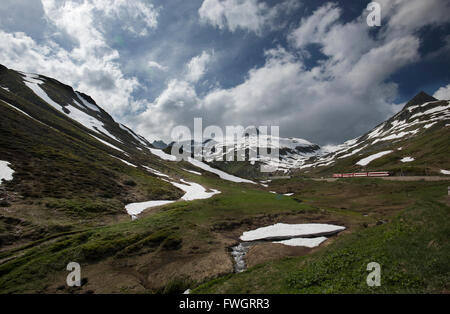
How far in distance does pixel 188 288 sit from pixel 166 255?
788 centimetres

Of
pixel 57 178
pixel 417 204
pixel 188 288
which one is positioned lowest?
pixel 188 288

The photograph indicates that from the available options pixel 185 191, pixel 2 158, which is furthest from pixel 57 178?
pixel 185 191

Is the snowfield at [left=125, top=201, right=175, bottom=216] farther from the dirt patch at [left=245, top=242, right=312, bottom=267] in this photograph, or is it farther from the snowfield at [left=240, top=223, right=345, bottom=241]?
the dirt patch at [left=245, top=242, right=312, bottom=267]

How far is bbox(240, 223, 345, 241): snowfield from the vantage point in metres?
36.7

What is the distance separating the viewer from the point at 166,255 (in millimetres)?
27609

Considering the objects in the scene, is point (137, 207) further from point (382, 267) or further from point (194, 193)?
point (382, 267)

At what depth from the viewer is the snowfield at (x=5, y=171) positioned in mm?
41469

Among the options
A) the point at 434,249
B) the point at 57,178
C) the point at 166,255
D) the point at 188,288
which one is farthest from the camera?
the point at 57,178

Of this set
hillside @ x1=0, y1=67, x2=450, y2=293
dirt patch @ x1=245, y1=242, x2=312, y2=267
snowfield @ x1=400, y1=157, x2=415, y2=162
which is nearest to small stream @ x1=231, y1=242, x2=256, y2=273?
hillside @ x1=0, y1=67, x2=450, y2=293

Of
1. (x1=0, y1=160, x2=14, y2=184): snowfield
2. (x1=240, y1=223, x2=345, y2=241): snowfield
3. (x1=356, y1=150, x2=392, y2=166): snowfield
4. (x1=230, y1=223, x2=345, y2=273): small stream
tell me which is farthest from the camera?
(x1=356, y1=150, x2=392, y2=166): snowfield

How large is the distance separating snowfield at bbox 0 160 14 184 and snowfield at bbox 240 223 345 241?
49038mm
